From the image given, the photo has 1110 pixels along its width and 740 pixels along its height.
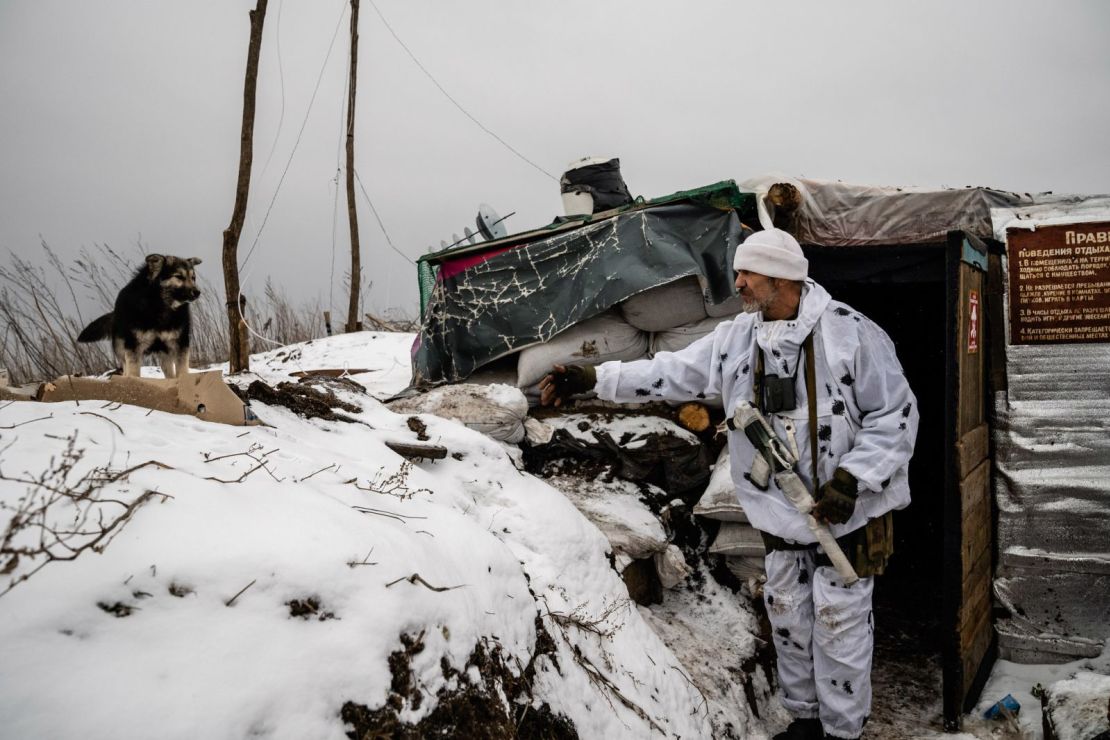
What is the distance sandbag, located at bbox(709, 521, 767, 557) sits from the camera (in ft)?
12.4

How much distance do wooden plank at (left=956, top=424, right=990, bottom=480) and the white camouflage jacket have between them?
31.1 inches

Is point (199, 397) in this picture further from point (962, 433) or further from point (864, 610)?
point (962, 433)

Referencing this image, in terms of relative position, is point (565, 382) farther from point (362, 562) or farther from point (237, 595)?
point (237, 595)

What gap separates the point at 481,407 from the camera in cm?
386

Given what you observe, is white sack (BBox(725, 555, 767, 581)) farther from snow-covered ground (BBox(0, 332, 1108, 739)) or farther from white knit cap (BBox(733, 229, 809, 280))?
white knit cap (BBox(733, 229, 809, 280))

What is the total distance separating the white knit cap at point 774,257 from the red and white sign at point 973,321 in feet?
4.05

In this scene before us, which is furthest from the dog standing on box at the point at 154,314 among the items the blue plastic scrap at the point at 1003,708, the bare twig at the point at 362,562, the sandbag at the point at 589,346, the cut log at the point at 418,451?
the blue plastic scrap at the point at 1003,708

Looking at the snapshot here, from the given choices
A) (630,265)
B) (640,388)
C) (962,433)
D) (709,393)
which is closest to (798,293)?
(709,393)

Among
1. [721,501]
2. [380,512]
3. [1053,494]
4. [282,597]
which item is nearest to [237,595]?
[282,597]

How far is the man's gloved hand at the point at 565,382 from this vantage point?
117 inches

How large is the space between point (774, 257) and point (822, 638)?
5.11 ft

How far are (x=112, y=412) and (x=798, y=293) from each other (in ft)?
8.38

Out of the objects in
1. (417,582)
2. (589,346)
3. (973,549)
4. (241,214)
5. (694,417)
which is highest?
(241,214)

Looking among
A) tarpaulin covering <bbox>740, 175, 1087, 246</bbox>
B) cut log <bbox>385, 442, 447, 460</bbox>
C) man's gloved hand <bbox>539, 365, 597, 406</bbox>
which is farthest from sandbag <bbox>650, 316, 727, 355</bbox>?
cut log <bbox>385, 442, 447, 460</bbox>
